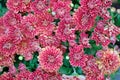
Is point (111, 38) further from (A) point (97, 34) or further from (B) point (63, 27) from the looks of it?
(B) point (63, 27)

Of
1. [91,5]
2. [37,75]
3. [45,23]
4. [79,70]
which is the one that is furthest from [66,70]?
[91,5]

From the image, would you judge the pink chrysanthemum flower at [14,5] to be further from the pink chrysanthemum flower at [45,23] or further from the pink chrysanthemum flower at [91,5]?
the pink chrysanthemum flower at [91,5]

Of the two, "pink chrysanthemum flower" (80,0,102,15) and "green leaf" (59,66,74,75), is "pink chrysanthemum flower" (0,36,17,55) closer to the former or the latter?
"green leaf" (59,66,74,75)

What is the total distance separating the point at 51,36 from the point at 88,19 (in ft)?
0.74

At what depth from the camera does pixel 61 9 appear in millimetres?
1928

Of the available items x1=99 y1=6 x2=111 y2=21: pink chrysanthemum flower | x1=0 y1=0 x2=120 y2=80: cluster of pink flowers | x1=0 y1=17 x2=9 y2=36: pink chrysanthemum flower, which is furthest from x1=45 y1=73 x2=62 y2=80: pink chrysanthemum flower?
x1=99 y1=6 x2=111 y2=21: pink chrysanthemum flower

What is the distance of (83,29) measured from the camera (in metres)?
1.93

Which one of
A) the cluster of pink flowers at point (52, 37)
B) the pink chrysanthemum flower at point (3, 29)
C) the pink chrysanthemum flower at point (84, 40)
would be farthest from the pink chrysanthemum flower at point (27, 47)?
the pink chrysanthemum flower at point (84, 40)

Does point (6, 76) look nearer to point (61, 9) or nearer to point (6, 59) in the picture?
point (6, 59)

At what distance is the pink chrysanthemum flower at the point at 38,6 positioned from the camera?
1.95 metres

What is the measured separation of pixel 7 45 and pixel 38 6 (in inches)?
11.3

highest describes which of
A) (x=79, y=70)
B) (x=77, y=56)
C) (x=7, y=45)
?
(x=7, y=45)

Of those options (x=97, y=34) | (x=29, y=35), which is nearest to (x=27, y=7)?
(x=29, y=35)

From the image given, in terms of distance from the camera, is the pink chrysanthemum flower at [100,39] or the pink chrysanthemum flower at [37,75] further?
the pink chrysanthemum flower at [100,39]
